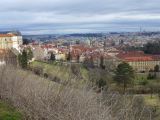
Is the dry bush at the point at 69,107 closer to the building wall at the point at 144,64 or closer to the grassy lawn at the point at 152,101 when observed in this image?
the grassy lawn at the point at 152,101

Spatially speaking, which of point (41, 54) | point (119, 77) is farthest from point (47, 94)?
point (41, 54)

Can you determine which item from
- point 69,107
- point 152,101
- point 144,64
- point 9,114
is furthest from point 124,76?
point 69,107

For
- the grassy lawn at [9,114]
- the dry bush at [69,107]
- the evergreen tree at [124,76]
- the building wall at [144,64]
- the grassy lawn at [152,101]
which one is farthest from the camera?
the building wall at [144,64]

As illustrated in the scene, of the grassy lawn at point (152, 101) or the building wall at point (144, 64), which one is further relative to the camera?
the building wall at point (144, 64)

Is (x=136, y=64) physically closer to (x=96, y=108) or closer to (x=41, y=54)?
(x=41, y=54)

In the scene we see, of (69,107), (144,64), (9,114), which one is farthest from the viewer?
A: (144,64)

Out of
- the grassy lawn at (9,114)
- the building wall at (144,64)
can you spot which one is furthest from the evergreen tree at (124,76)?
the grassy lawn at (9,114)

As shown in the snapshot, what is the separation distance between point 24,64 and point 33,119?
27948mm

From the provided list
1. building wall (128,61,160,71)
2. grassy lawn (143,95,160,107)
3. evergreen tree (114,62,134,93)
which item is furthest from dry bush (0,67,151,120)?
building wall (128,61,160,71)

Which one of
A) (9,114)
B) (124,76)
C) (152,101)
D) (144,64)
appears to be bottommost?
(144,64)

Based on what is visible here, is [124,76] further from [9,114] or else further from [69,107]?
[69,107]

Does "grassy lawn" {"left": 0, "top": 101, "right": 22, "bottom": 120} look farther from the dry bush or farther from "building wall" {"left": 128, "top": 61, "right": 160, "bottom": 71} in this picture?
Answer: "building wall" {"left": 128, "top": 61, "right": 160, "bottom": 71}

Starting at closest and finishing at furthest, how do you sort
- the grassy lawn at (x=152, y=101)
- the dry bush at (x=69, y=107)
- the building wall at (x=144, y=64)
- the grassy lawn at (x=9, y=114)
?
the dry bush at (x=69, y=107) < the grassy lawn at (x=9, y=114) < the grassy lawn at (x=152, y=101) < the building wall at (x=144, y=64)

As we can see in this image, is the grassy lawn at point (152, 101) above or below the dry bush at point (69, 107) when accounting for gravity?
below
